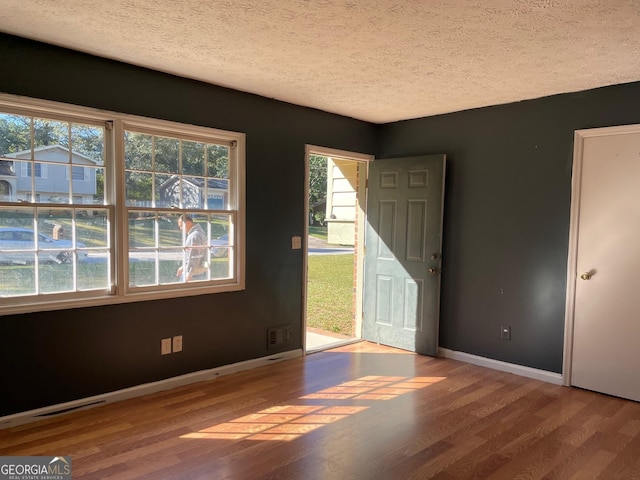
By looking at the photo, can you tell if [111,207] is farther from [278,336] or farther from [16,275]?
[278,336]

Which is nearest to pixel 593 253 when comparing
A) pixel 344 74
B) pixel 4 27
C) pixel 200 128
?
pixel 344 74

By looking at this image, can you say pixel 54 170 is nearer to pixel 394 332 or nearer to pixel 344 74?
pixel 344 74

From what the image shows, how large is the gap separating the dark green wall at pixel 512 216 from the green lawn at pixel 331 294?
6.00ft

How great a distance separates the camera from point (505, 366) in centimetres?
417

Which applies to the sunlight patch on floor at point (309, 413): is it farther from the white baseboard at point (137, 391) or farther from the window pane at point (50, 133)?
the window pane at point (50, 133)

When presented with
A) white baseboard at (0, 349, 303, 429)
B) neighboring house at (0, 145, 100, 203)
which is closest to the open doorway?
white baseboard at (0, 349, 303, 429)

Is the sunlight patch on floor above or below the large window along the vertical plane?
below

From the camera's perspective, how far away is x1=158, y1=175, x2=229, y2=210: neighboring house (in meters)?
3.56

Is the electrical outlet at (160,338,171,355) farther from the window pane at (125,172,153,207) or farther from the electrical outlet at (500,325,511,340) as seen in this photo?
the electrical outlet at (500,325,511,340)

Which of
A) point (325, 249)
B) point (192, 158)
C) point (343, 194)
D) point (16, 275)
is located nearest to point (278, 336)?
point (192, 158)

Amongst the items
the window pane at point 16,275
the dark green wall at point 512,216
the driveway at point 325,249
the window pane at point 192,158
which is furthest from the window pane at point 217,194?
the driveway at point 325,249

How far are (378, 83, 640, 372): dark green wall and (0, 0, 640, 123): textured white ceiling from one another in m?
0.26

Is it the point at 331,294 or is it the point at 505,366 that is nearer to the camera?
the point at 505,366

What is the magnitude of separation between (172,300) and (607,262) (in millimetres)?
3363
